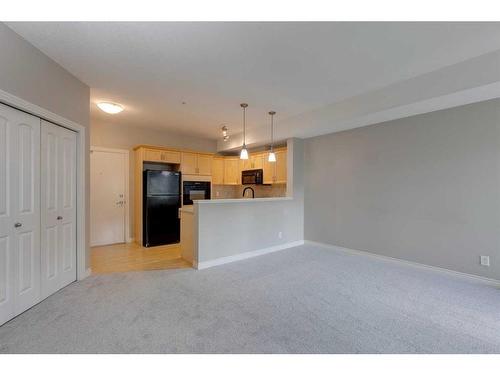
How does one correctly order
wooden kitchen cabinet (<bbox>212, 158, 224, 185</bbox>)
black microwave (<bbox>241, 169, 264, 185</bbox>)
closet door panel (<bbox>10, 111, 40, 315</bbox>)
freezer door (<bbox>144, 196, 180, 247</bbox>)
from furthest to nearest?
wooden kitchen cabinet (<bbox>212, 158, 224, 185</bbox>), black microwave (<bbox>241, 169, 264, 185</bbox>), freezer door (<bbox>144, 196, 180, 247</bbox>), closet door panel (<bbox>10, 111, 40, 315</bbox>)

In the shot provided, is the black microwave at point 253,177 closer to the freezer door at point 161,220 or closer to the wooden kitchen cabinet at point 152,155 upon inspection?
the freezer door at point 161,220

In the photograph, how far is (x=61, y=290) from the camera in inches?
111

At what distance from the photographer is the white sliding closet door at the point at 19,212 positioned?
83.8 inches

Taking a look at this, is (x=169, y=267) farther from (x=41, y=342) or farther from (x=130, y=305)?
(x=41, y=342)

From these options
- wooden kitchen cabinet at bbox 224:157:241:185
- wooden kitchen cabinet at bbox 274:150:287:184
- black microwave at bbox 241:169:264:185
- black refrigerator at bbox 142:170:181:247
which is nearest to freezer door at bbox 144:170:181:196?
black refrigerator at bbox 142:170:181:247

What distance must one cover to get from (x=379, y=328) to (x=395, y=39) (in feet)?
9.08

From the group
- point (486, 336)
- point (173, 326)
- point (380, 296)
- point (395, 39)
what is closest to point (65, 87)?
point (173, 326)

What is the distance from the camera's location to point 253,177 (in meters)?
5.88

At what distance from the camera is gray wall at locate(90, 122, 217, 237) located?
4.98 m

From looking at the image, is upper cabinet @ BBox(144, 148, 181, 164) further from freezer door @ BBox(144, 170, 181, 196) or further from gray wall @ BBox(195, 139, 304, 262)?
gray wall @ BBox(195, 139, 304, 262)

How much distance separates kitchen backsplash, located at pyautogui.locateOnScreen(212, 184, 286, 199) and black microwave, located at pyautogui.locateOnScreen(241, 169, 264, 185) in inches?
20.9

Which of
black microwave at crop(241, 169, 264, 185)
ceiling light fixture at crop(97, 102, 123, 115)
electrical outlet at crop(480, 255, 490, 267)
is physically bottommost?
electrical outlet at crop(480, 255, 490, 267)

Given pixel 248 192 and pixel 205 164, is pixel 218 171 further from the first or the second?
pixel 248 192

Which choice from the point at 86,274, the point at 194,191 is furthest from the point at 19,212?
the point at 194,191
